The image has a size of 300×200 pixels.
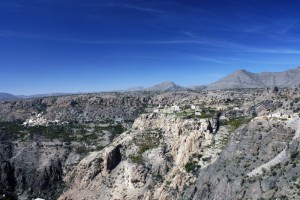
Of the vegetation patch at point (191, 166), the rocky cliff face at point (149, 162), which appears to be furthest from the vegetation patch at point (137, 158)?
the vegetation patch at point (191, 166)

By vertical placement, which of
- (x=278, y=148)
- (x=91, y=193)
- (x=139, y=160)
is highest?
(x=278, y=148)

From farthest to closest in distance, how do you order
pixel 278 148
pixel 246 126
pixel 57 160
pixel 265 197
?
pixel 57 160
pixel 246 126
pixel 278 148
pixel 265 197

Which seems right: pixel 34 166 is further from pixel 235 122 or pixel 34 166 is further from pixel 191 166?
pixel 235 122

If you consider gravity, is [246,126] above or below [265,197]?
above

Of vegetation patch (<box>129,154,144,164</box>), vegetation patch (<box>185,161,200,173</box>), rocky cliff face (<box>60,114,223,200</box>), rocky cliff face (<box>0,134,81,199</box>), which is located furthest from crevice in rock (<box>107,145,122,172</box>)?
vegetation patch (<box>185,161,200,173</box>)

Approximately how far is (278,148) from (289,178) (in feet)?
38.9

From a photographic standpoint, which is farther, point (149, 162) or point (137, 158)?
point (137, 158)

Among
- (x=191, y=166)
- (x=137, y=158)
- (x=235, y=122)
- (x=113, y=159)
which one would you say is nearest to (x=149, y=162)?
(x=137, y=158)

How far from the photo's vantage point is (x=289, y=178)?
61.4 m

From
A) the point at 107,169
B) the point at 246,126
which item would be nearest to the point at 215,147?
the point at 246,126

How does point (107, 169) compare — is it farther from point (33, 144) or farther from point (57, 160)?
point (33, 144)

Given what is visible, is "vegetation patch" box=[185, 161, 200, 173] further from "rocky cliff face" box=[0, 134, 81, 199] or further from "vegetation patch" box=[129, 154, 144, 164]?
"rocky cliff face" box=[0, 134, 81, 199]

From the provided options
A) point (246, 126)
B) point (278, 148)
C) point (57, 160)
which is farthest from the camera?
point (57, 160)

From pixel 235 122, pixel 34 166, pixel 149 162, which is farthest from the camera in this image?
pixel 34 166
